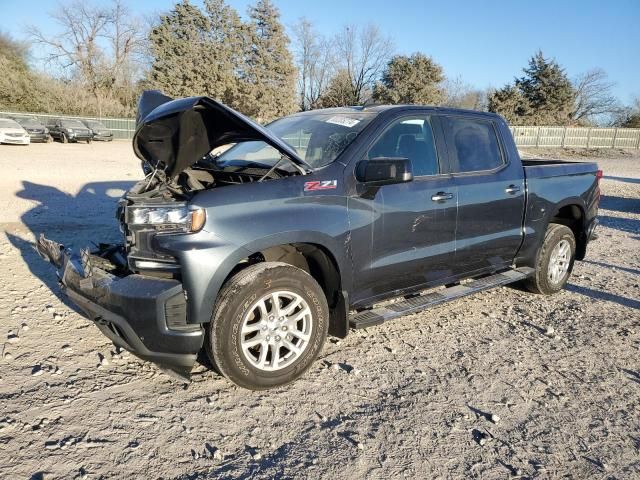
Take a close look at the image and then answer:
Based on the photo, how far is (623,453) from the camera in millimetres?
2740

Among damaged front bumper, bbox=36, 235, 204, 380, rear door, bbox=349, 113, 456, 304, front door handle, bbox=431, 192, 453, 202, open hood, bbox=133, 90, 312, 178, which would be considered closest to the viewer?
damaged front bumper, bbox=36, 235, 204, 380

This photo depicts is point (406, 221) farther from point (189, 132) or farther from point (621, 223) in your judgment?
point (621, 223)

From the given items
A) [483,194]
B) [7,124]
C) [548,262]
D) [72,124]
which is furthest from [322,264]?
[72,124]

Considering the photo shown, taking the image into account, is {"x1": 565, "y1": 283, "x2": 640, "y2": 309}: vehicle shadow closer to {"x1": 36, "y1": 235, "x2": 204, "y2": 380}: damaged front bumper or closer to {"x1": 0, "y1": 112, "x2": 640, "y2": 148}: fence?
{"x1": 36, "y1": 235, "x2": 204, "y2": 380}: damaged front bumper

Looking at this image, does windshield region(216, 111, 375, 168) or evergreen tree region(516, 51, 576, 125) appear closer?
windshield region(216, 111, 375, 168)

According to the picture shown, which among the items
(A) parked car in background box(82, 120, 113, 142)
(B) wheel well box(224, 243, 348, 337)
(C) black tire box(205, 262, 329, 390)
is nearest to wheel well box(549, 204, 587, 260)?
(B) wheel well box(224, 243, 348, 337)

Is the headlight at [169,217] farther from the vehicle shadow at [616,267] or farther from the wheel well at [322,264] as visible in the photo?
the vehicle shadow at [616,267]

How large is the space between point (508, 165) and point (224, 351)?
330 centimetres

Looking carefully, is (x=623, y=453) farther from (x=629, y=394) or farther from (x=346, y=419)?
(x=346, y=419)

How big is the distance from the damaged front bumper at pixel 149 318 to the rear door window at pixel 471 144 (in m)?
2.64

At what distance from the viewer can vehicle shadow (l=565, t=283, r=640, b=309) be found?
5230 mm

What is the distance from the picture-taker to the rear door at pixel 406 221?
3652 millimetres

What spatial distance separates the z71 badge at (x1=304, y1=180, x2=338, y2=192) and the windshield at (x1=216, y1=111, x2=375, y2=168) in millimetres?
221

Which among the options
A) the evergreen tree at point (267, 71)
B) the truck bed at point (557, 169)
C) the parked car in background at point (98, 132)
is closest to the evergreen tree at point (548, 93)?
the evergreen tree at point (267, 71)
